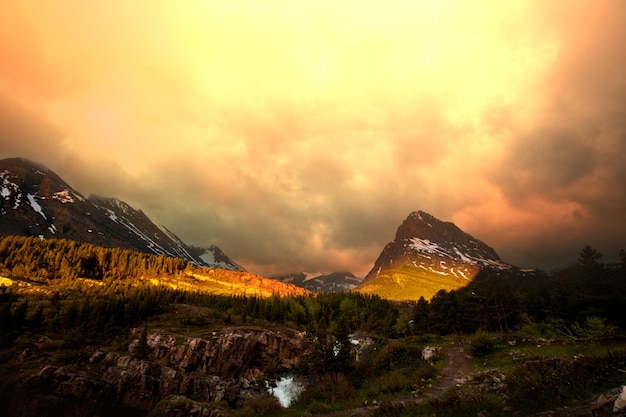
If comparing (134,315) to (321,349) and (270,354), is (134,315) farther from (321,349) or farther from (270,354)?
(321,349)

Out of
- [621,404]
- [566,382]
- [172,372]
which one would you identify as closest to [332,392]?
[566,382]

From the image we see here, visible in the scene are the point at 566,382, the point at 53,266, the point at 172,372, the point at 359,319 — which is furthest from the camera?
the point at 53,266

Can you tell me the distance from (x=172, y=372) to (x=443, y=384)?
63.7 metres

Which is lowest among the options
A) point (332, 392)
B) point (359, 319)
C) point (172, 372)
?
point (172, 372)

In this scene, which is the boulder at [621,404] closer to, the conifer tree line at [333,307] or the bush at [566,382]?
the bush at [566,382]

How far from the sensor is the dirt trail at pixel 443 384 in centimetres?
2961

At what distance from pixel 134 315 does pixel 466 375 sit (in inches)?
Result: 3959

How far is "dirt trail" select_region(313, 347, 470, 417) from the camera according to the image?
29614 mm

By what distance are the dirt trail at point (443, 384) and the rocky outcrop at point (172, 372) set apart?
62.3 ft

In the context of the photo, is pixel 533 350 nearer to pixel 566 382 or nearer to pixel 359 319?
pixel 566 382

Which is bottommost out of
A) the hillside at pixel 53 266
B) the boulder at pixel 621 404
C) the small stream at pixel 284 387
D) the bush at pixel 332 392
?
the small stream at pixel 284 387

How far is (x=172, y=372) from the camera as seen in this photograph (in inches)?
2904

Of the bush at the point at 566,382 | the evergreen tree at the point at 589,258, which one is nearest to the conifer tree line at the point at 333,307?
the evergreen tree at the point at 589,258

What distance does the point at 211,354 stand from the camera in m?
85.4
